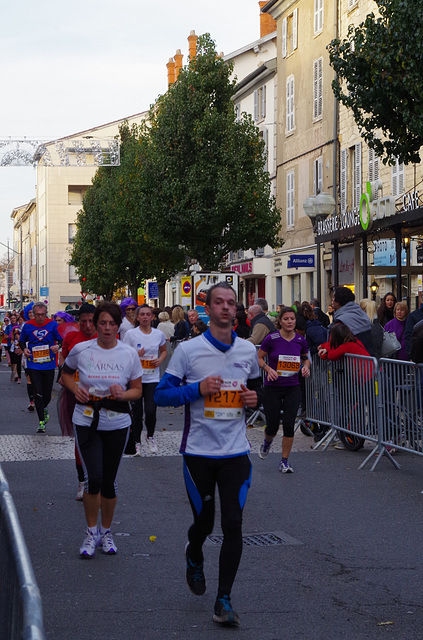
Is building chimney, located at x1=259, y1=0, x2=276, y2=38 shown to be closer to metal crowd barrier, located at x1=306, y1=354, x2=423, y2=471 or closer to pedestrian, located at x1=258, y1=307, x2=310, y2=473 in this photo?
metal crowd barrier, located at x1=306, y1=354, x2=423, y2=471

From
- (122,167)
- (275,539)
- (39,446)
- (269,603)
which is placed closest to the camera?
(269,603)

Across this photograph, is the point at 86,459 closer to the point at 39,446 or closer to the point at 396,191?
the point at 39,446

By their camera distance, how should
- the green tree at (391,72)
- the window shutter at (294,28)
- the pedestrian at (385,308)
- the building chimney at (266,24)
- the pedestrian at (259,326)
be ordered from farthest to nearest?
the building chimney at (266,24) < the window shutter at (294,28) < the pedestrian at (385,308) < the pedestrian at (259,326) < the green tree at (391,72)

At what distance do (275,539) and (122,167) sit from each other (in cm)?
4499

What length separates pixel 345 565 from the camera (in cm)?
687

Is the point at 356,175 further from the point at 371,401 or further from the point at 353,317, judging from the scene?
the point at 371,401

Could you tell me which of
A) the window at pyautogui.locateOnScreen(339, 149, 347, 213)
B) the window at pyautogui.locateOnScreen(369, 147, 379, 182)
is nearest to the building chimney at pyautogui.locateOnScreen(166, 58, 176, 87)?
the window at pyautogui.locateOnScreen(339, 149, 347, 213)

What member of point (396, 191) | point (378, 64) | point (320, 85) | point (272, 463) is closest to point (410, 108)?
point (378, 64)

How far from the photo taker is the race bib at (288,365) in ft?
Answer: 36.1

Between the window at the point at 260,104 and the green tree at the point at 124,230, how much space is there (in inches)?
197

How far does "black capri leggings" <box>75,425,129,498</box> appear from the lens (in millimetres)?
7027

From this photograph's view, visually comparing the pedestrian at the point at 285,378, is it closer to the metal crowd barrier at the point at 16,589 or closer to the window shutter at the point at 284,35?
the metal crowd barrier at the point at 16,589

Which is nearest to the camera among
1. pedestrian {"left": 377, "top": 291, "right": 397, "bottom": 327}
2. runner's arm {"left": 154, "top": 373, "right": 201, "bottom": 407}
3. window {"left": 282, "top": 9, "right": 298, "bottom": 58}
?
runner's arm {"left": 154, "top": 373, "right": 201, "bottom": 407}

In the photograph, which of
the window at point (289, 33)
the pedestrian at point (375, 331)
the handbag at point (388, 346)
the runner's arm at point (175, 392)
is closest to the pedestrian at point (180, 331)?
the pedestrian at point (375, 331)
